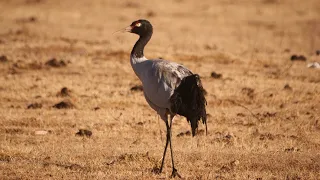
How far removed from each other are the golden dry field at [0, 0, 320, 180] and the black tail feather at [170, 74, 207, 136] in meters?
0.77

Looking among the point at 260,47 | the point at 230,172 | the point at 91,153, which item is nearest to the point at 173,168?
the point at 230,172

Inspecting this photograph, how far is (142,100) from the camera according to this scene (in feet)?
42.8

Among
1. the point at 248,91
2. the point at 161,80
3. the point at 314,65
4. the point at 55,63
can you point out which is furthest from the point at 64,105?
the point at 314,65

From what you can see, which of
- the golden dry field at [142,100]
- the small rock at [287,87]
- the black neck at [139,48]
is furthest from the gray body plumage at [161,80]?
the small rock at [287,87]

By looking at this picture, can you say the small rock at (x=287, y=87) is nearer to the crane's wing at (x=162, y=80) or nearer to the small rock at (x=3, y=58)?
the crane's wing at (x=162, y=80)

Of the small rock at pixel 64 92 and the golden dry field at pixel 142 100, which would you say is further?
the small rock at pixel 64 92

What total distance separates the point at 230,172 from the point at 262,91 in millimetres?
6174

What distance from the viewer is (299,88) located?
47.3 feet

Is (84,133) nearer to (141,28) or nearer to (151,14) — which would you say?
(141,28)

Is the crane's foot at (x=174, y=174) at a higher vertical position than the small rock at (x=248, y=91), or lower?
lower

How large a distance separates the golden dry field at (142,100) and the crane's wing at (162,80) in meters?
0.91

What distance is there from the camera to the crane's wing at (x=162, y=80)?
784cm

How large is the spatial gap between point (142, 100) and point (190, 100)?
5.39 m

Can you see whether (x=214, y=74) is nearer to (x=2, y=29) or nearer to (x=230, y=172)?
(x=230, y=172)
